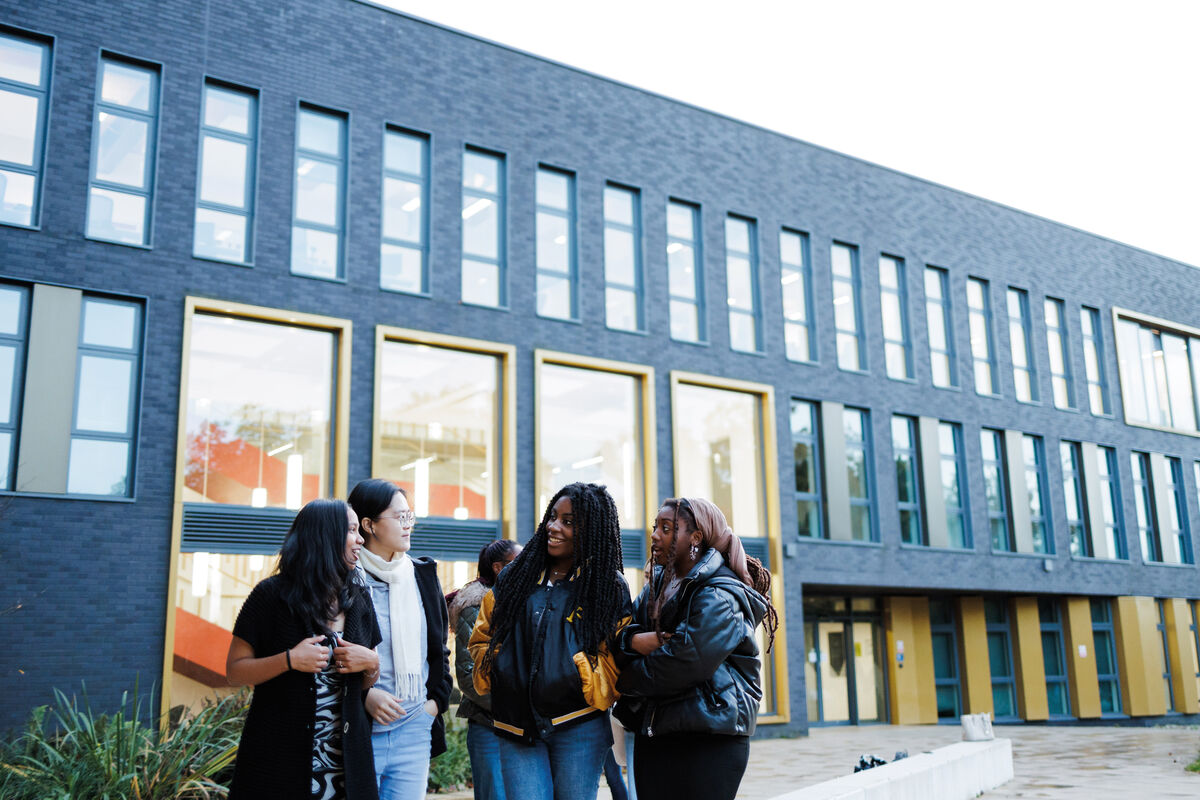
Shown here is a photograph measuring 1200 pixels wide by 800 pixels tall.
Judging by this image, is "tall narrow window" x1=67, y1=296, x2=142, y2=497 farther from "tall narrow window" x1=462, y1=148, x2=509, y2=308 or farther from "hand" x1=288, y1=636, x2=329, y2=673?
"hand" x1=288, y1=636, x2=329, y2=673

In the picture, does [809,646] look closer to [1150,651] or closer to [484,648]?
[1150,651]

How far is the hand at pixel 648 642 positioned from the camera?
12.4 feet

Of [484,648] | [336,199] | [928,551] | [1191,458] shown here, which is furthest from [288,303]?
[1191,458]

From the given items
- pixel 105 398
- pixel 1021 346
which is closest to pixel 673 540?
pixel 105 398

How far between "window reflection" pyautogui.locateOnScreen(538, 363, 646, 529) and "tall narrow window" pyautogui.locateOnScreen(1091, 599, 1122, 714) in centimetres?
1265

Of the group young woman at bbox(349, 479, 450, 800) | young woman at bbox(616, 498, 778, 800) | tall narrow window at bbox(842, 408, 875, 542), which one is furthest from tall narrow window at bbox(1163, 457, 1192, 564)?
young woman at bbox(349, 479, 450, 800)

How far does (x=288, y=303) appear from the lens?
552 inches

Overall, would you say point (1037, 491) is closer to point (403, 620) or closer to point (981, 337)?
point (981, 337)

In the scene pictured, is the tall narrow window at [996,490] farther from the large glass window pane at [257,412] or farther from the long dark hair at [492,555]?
the long dark hair at [492,555]

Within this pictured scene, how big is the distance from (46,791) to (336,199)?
957 cm

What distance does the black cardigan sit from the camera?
344cm

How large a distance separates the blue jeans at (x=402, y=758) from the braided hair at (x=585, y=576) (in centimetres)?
36

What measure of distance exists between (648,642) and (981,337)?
797 inches

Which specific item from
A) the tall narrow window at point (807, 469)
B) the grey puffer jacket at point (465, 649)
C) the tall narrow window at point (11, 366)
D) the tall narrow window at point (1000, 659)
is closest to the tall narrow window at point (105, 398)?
the tall narrow window at point (11, 366)
